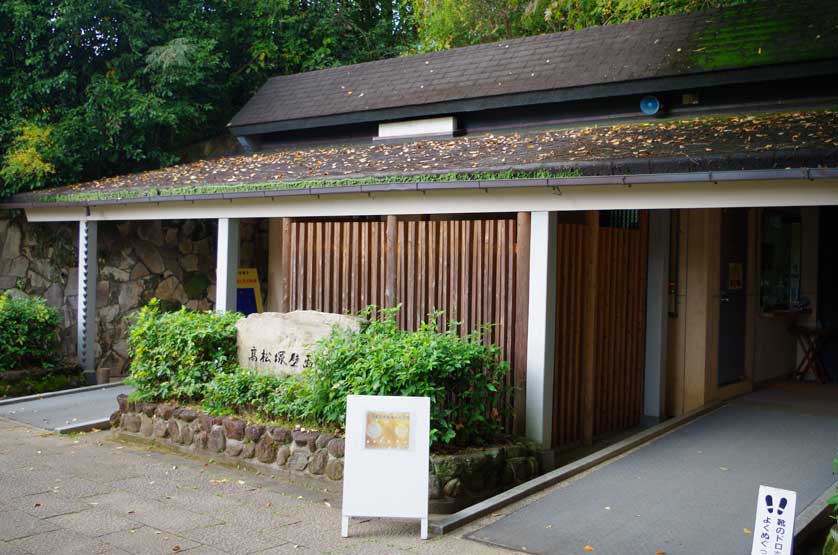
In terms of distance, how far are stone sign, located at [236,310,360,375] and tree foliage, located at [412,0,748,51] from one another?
50.1 ft

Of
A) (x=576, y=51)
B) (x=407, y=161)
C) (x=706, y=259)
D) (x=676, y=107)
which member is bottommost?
(x=706, y=259)

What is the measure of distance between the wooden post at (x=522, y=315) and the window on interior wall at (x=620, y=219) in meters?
2.00

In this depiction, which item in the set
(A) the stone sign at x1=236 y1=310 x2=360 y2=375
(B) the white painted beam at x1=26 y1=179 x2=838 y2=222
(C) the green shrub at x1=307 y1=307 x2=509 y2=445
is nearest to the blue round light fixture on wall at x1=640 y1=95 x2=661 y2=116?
(B) the white painted beam at x1=26 y1=179 x2=838 y2=222

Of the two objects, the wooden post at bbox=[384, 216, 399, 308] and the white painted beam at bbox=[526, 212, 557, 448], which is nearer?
the white painted beam at bbox=[526, 212, 557, 448]

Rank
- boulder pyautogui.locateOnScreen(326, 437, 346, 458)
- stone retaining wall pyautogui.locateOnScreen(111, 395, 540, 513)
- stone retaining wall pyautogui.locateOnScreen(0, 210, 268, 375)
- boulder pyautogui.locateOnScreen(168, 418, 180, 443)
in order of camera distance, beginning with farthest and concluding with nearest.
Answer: stone retaining wall pyautogui.locateOnScreen(0, 210, 268, 375)
boulder pyautogui.locateOnScreen(168, 418, 180, 443)
boulder pyautogui.locateOnScreen(326, 437, 346, 458)
stone retaining wall pyautogui.locateOnScreen(111, 395, 540, 513)

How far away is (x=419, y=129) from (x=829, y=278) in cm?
635

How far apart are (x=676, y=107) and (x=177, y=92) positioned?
31.8 feet

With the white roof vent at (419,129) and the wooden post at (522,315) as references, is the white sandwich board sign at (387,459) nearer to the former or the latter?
the wooden post at (522,315)

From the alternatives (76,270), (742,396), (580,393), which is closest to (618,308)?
(580,393)

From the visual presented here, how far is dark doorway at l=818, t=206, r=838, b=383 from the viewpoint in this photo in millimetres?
11102

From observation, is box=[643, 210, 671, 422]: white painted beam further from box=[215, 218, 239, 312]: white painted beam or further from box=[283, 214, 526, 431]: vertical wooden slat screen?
box=[215, 218, 239, 312]: white painted beam

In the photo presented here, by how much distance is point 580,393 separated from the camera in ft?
27.6

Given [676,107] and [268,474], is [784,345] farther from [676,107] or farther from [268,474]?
[268,474]

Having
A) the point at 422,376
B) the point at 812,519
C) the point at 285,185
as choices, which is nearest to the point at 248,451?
the point at 422,376
